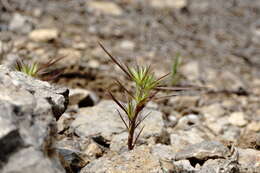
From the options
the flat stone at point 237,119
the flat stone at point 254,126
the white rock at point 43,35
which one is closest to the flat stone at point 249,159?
the flat stone at point 254,126

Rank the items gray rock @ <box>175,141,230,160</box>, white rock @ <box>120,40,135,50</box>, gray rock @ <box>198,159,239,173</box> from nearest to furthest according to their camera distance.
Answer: gray rock @ <box>198,159,239,173</box> < gray rock @ <box>175,141,230,160</box> < white rock @ <box>120,40,135,50</box>

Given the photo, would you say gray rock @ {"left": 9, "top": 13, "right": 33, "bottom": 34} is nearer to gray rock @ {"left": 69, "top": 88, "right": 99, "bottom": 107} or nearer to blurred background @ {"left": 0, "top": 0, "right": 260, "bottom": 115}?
blurred background @ {"left": 0, "top": 0, "right": 260, "bottom": 115}

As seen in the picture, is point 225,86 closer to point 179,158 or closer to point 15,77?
point 179,158

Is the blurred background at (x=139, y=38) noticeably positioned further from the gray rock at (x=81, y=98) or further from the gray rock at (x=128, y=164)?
the gray rock at (x=128, y=164)

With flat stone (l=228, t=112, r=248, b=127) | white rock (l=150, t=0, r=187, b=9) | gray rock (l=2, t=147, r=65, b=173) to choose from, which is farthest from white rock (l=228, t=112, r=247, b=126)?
gray rock (l=2, t=147, r=65, b=173)

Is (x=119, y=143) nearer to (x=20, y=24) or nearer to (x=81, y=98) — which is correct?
(x=81, y=98)

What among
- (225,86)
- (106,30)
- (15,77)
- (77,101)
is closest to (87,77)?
(77,101)
